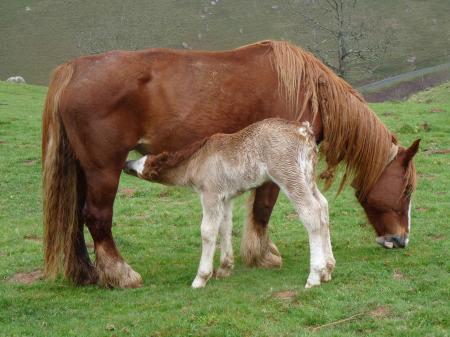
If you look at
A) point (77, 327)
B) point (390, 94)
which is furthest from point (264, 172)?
point (390, 94)

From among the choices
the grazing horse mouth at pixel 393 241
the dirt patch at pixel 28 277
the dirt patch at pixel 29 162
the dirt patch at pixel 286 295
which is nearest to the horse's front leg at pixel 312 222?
the dirt patch at pixel 286 295

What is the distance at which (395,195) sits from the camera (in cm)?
812

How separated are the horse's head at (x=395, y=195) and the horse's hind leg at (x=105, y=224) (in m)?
3.33

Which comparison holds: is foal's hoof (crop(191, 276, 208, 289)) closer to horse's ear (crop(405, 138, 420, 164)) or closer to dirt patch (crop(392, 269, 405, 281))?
dirt patch (crop(392, 269, 405, 281))

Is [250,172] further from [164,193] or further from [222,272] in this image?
[164,193]

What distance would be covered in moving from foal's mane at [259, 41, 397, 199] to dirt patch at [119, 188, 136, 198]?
6.81 m

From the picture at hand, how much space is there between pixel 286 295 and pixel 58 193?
10.1ft

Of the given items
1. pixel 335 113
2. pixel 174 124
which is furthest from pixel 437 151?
pixel 174 124

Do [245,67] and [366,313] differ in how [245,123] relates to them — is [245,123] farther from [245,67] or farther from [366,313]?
[366,313]

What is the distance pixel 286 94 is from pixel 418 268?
2673mm

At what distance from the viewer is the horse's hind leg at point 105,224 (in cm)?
725

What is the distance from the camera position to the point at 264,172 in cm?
706

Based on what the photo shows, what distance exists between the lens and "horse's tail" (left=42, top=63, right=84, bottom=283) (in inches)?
294

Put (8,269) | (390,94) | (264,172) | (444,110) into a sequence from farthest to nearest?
1. (390,94)
2. (444,110)
3. (8,269)
4. (264,172)
